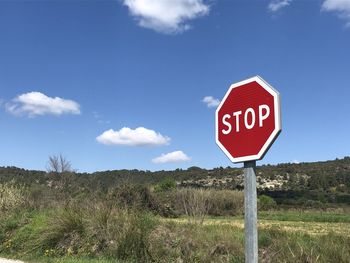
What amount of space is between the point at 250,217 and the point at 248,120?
36.4 inches

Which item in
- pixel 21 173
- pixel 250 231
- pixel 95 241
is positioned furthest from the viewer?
pixel 21 173

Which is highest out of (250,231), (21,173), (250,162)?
(21,173)

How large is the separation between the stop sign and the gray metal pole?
6.3 inches

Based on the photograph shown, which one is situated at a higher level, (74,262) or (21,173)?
(21,173)

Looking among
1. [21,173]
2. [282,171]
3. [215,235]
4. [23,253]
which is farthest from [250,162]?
[282,171]

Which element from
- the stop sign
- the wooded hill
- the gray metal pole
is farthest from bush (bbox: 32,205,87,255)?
the wooded hill

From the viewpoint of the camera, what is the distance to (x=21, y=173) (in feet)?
258

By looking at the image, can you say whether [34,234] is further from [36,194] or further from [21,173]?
[21,173]

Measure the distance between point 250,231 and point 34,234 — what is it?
12.9 metres

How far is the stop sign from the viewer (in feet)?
14.6

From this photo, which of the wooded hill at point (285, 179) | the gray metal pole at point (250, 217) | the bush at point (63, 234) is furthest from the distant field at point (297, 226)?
the wooded hill at point (285, 179)

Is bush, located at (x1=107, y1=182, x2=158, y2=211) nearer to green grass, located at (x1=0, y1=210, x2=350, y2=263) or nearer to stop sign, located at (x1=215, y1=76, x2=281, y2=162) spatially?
green grass, located at (x1=0, y1=210, x2=350, y2=263)

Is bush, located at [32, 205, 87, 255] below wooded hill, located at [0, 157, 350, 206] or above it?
below

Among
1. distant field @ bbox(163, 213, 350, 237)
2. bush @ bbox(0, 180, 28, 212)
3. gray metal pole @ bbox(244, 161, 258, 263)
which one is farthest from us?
bush @ bbox(0, 180, 28, 212)
